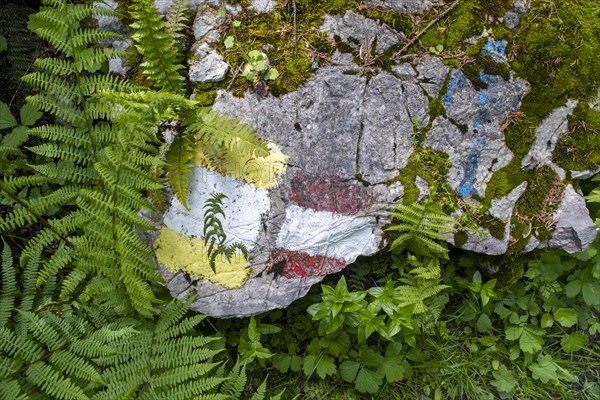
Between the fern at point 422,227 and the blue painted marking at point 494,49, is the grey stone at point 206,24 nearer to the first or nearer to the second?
the fern at point 422,227

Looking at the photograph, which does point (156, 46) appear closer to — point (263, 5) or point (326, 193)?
point (263, 5)

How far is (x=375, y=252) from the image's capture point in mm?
3625

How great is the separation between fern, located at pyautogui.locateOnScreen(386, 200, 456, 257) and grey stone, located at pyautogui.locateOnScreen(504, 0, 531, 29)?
147 cm

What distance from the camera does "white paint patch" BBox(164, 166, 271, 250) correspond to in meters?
3.54

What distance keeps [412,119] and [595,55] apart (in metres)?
1.46

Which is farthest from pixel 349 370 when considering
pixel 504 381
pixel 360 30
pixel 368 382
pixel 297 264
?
pixel 360 30

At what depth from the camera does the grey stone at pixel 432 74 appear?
3.61 meters

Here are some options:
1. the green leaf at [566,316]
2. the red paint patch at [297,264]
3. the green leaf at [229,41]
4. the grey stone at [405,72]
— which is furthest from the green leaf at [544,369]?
the green leaf at [229,41]

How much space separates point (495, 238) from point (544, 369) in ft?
3.97

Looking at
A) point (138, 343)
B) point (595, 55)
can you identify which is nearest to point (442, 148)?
point (595, 55)

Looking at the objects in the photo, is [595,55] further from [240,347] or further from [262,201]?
[240,347]

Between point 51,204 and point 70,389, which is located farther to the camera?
point 51,204

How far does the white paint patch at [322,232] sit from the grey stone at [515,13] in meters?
1.81

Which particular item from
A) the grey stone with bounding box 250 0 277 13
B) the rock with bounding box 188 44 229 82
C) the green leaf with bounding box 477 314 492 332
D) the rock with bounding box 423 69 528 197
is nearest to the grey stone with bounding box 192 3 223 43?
the rock with bounding box 188 44 229 82
